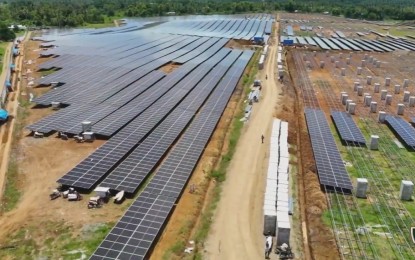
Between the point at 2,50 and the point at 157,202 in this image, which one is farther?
the point at 2,50

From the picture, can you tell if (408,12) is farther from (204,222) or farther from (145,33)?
(204,222)

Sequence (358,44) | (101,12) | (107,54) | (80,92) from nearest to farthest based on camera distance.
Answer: (80,92), (107,54), (358,44), (101,12)

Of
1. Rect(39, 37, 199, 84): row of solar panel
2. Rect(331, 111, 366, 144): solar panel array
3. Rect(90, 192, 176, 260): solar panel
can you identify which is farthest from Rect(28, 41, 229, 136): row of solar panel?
Rect(331, 111, 366, 144): solar panel array

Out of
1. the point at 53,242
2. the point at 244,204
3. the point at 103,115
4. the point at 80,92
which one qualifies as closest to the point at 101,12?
the point at 80,92

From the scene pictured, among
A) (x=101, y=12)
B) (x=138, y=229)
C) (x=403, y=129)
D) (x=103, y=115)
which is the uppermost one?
(x=101, y=12)

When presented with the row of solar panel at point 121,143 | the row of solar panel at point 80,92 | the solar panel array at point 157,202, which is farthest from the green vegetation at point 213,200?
the row of solar panel at point 80,92

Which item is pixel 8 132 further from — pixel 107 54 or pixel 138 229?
pixel 107 54

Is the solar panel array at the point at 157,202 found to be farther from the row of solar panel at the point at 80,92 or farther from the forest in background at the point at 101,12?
the forest in background at the point at 101,12
